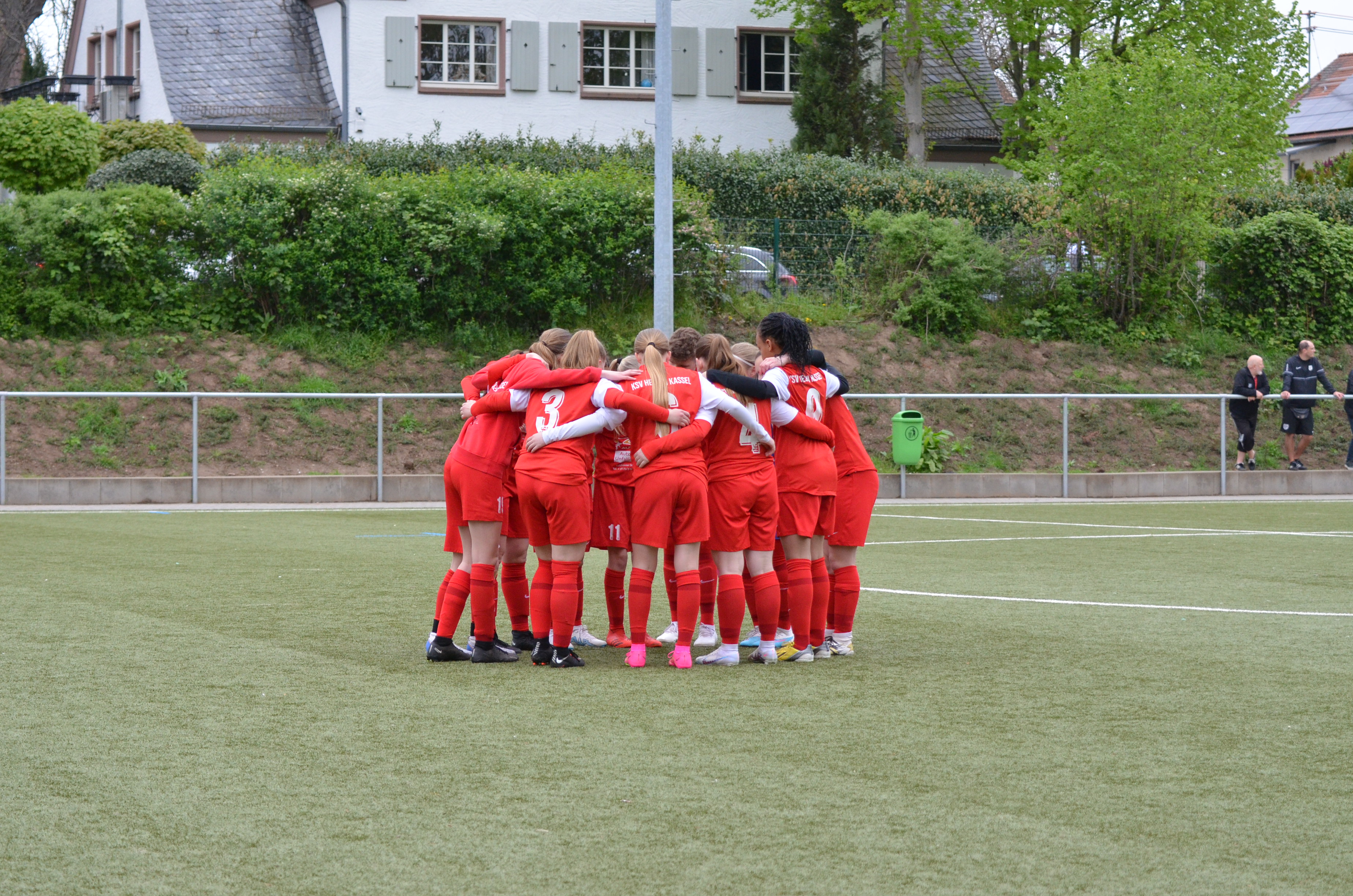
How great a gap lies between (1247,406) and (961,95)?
22.0 metres

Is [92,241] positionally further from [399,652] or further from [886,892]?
[886,892]

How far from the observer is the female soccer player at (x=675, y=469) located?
766cm

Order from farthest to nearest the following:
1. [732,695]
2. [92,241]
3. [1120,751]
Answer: [92,241]
[732,695]
[1120,751]

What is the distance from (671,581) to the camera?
8.84 meters

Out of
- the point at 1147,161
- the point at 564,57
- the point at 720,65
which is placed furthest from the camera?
the point at 720,65

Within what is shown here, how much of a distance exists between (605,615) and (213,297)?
52.8 ft

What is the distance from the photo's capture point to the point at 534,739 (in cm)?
617

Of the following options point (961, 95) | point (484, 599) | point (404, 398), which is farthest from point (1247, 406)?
point (961, 95)

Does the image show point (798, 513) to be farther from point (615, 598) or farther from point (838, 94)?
point (838, 94)

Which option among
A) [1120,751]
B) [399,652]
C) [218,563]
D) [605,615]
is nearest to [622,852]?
[1120,751]

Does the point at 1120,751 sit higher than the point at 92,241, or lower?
lower

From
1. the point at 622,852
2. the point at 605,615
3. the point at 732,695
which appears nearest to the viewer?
the point at 622,852

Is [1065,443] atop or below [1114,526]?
atop

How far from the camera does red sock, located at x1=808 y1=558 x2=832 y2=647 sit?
8.24 meters
